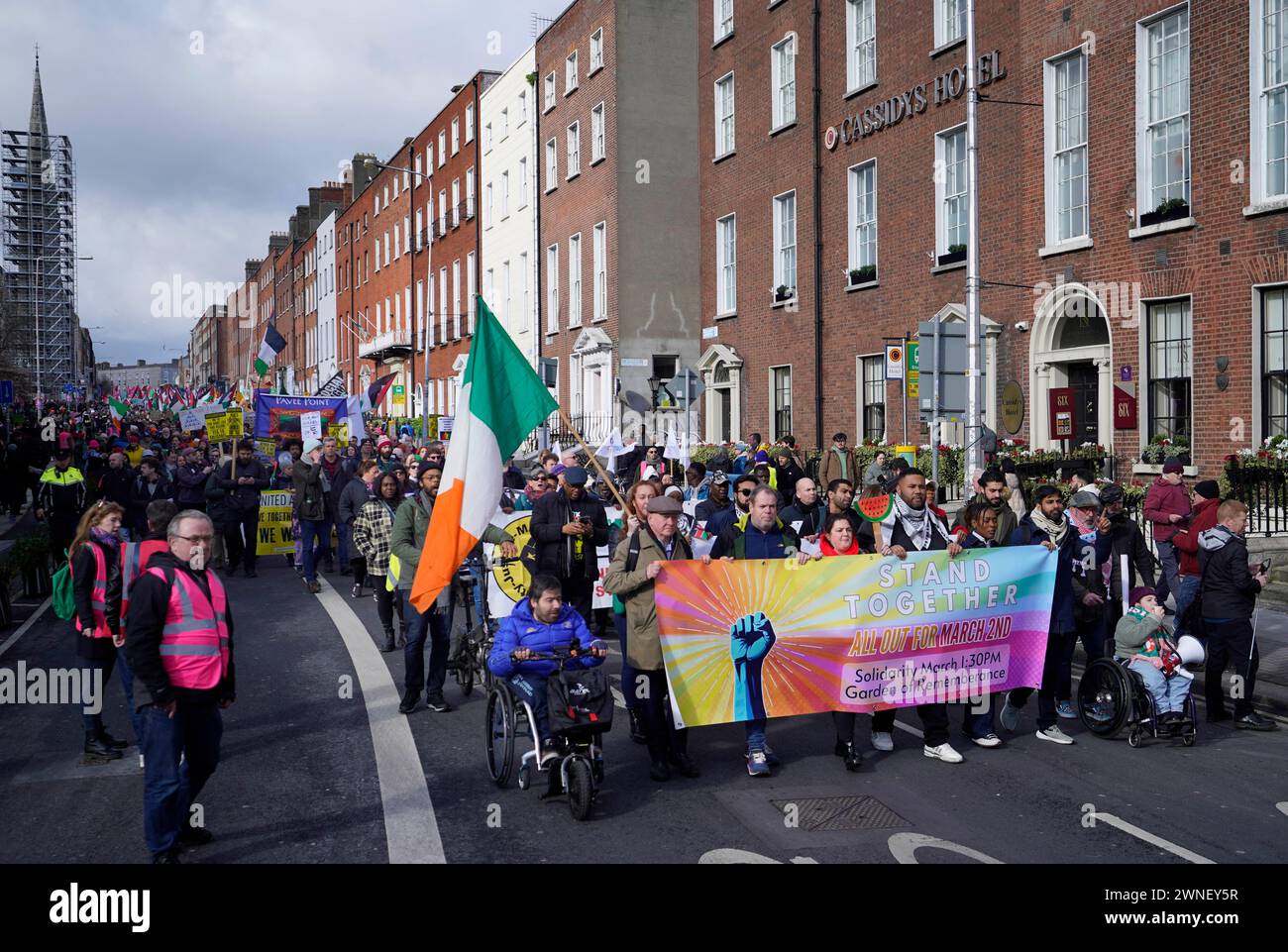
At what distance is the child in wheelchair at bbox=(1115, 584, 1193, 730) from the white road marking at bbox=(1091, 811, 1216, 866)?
197 cm

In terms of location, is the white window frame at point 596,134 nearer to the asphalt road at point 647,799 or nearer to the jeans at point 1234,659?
the asphalt road at point 647,799

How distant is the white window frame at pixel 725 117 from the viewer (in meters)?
30.6

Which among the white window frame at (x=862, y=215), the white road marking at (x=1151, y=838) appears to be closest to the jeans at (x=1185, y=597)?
the white road marking at (x=1151, y=838)

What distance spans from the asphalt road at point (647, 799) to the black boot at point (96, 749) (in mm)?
115

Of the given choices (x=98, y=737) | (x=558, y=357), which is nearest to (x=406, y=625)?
(x=98, y=737)

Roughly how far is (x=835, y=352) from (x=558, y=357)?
15.8 m

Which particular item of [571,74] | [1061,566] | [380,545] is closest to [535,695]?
[1061,566]

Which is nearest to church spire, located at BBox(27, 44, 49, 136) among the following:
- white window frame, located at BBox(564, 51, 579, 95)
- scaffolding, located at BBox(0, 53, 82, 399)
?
scaffolding, located at BBox(0, 53, 82, 399)

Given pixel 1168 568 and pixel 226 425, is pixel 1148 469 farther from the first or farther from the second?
pixel 226 425

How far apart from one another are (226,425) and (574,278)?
19740 mm

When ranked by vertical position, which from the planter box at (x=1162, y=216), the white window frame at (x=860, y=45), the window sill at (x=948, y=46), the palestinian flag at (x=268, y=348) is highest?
the white window frame at (x=860, y=45)

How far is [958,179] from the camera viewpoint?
22.3 meters

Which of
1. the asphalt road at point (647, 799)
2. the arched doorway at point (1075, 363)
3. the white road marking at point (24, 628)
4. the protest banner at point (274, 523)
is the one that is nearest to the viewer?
the asphalt road at point (647, 799)

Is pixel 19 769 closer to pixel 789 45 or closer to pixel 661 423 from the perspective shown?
pixel 789 45
